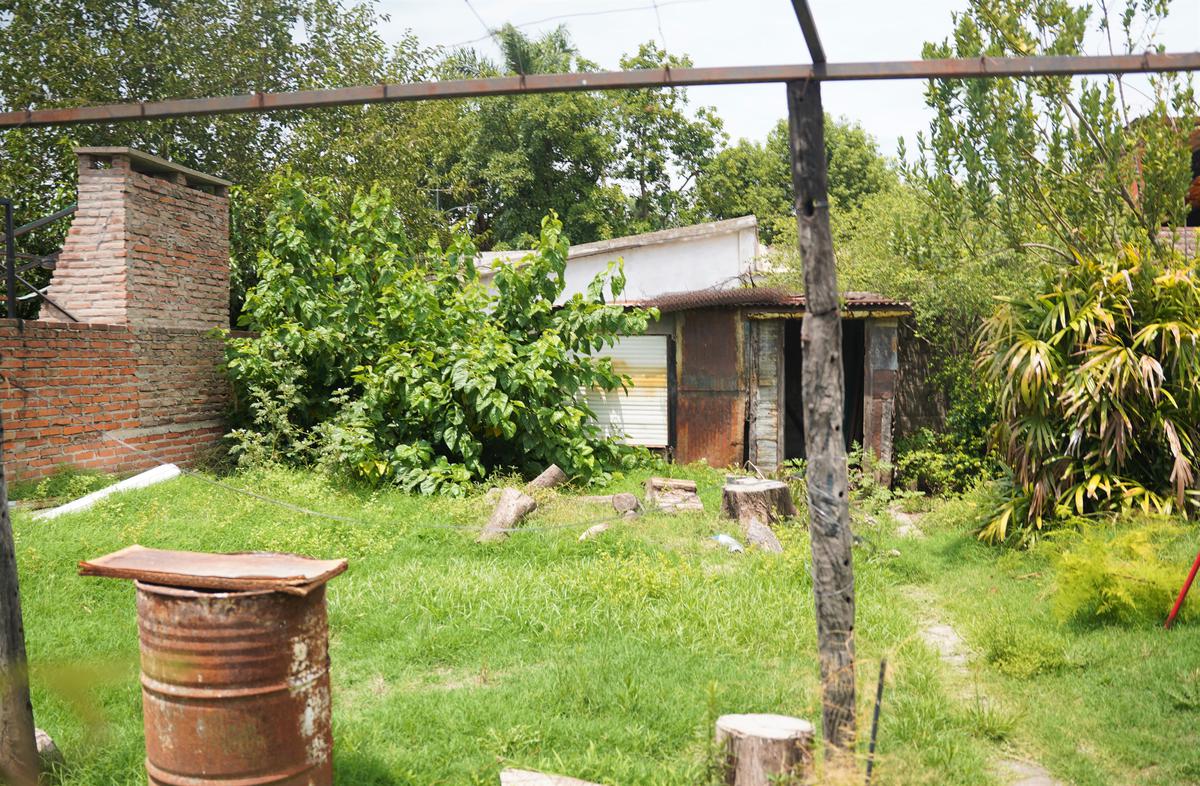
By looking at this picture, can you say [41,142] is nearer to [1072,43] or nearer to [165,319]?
[165,319]

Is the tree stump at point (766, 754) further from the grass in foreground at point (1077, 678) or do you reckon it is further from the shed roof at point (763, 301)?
the shed roof at point (763, 301)

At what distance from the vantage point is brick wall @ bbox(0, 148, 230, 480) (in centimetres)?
850

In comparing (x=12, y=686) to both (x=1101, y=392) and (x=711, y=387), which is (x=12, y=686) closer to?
(x=1101, y=392)

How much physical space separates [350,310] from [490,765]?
7.53m

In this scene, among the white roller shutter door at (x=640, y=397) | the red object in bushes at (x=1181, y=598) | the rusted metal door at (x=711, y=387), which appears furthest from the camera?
the white roller shutter door at (x=640, y=397)

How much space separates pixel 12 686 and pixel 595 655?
274cm

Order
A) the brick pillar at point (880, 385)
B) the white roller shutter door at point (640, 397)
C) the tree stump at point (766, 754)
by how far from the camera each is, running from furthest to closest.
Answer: the white roller shutter door at point (640, 397)
the brick pillar at point (880, 385)
the tree stump at point (766, 754)

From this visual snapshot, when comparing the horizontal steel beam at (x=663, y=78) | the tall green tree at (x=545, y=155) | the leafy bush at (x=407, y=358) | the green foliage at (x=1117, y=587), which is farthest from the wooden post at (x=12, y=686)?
the tall green tree at (x=545, y=155)

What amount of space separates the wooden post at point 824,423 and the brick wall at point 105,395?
729 cm

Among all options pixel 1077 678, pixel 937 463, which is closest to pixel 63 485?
pixel 1077 678

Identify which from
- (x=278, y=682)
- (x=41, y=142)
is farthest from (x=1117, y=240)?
(x=41, y=142)

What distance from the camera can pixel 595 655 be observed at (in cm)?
520

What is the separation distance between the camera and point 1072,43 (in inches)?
336

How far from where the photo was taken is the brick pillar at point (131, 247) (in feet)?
31.5
